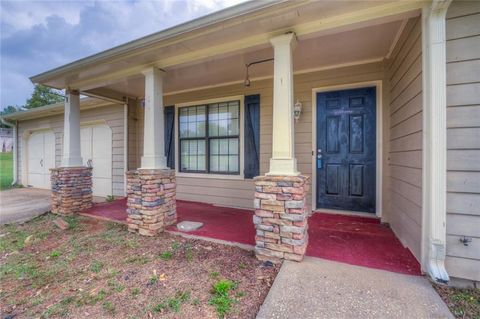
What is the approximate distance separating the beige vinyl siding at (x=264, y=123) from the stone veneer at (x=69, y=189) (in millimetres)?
1798

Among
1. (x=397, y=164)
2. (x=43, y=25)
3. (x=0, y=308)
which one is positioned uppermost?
(x=43, y=25)

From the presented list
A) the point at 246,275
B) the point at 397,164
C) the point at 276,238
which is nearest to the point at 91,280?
the point at 246,275

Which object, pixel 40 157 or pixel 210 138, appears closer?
pixel 210 138

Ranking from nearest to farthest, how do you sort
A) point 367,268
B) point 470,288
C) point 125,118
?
point 470,288 → point 367,268 → point 125,118

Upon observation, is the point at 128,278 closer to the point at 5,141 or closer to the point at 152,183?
the point at 152,183

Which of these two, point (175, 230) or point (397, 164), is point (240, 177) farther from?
point (397, 164)

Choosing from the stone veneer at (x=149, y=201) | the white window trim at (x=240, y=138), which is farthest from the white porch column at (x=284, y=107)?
the white window trim at (x=240, y=138)

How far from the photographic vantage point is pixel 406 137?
2.41m

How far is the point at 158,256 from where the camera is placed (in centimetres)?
246

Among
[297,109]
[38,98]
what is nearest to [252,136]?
[297,109]

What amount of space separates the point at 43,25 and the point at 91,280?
58.2 feet

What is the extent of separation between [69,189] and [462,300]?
5.33m

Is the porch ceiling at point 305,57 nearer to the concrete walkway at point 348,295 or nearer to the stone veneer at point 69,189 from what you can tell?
the stone veneer at point 69,189

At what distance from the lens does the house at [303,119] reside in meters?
1.77
